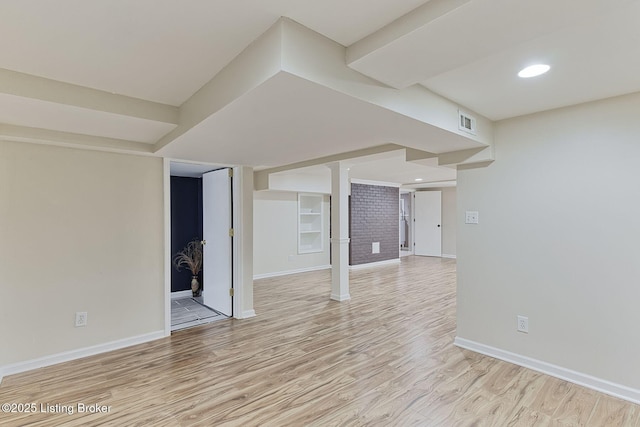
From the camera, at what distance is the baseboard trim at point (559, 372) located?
7.25 ft

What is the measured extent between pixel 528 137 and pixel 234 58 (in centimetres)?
251

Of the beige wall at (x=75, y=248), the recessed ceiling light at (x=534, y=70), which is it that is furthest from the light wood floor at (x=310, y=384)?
the recessed ceiling light at (x=534, y=70)

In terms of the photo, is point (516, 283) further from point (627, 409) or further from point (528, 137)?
point (528, 137)

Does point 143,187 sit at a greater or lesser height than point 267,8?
lesser

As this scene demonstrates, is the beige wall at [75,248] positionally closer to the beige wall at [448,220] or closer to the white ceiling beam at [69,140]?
the white ceiling beam at [69,140]

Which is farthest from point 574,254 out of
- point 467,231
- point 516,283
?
point 467,231

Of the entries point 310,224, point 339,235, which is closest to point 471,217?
point 339,235

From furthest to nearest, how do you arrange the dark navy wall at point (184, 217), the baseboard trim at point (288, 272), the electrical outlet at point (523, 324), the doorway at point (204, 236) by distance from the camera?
the baseboard trim at point (288, 272) < the dark navy wall at point (184, 217) < the doorway at point (204, 236) < the electrical outlet at point (523, 324)

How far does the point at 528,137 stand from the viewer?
269cm

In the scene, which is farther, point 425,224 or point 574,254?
point 425,224

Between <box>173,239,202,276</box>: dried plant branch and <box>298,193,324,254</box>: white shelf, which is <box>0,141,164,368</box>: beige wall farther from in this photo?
<box>298,193,324,254</box>: white shelf

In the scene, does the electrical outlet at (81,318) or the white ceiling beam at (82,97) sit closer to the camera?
the white ceiling beam at (82,97)

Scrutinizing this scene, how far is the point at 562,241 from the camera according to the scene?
251cm

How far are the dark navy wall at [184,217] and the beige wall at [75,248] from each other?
1.92 meters
